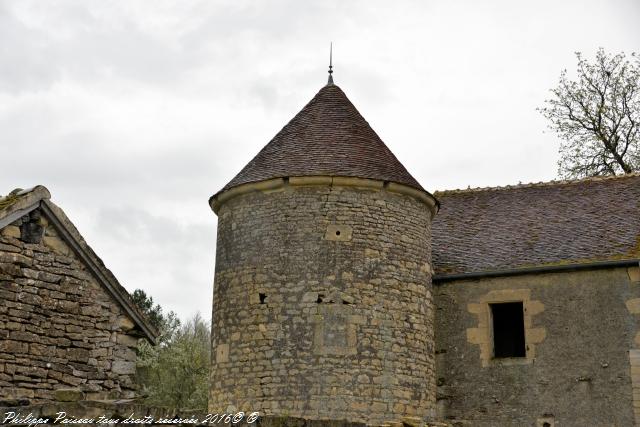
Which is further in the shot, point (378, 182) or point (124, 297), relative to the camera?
point (378, 182)


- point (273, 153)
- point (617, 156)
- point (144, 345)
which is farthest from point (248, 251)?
point (144, 345)

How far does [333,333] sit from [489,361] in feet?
9.55

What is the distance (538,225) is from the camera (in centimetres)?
1536

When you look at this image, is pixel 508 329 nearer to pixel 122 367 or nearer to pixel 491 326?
pixel 491 326

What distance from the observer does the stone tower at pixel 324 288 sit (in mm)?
12688

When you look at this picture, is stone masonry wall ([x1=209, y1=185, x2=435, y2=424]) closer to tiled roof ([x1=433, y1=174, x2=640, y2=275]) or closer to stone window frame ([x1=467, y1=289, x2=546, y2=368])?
stone window frame ([x1=467, y1=289, x2=546, y2=368])

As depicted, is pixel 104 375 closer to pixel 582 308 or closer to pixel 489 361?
pixel 489 361

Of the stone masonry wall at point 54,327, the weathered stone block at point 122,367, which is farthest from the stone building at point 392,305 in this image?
the stone masonry wall at point 54,327

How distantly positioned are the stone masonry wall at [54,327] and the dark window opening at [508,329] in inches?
266

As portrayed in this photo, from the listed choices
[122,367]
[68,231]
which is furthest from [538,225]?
[68,231]

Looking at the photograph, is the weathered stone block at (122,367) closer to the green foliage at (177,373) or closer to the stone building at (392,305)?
the stone building at (392,305)

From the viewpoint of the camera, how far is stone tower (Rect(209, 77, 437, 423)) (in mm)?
12688

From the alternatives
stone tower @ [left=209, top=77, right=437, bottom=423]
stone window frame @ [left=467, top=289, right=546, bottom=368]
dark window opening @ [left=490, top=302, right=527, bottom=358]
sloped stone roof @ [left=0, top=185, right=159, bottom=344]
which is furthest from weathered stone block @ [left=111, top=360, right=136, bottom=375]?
dark window opening @ [left=490, top=302, right=527, bottom=358]

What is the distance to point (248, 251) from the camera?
13.7 metres
